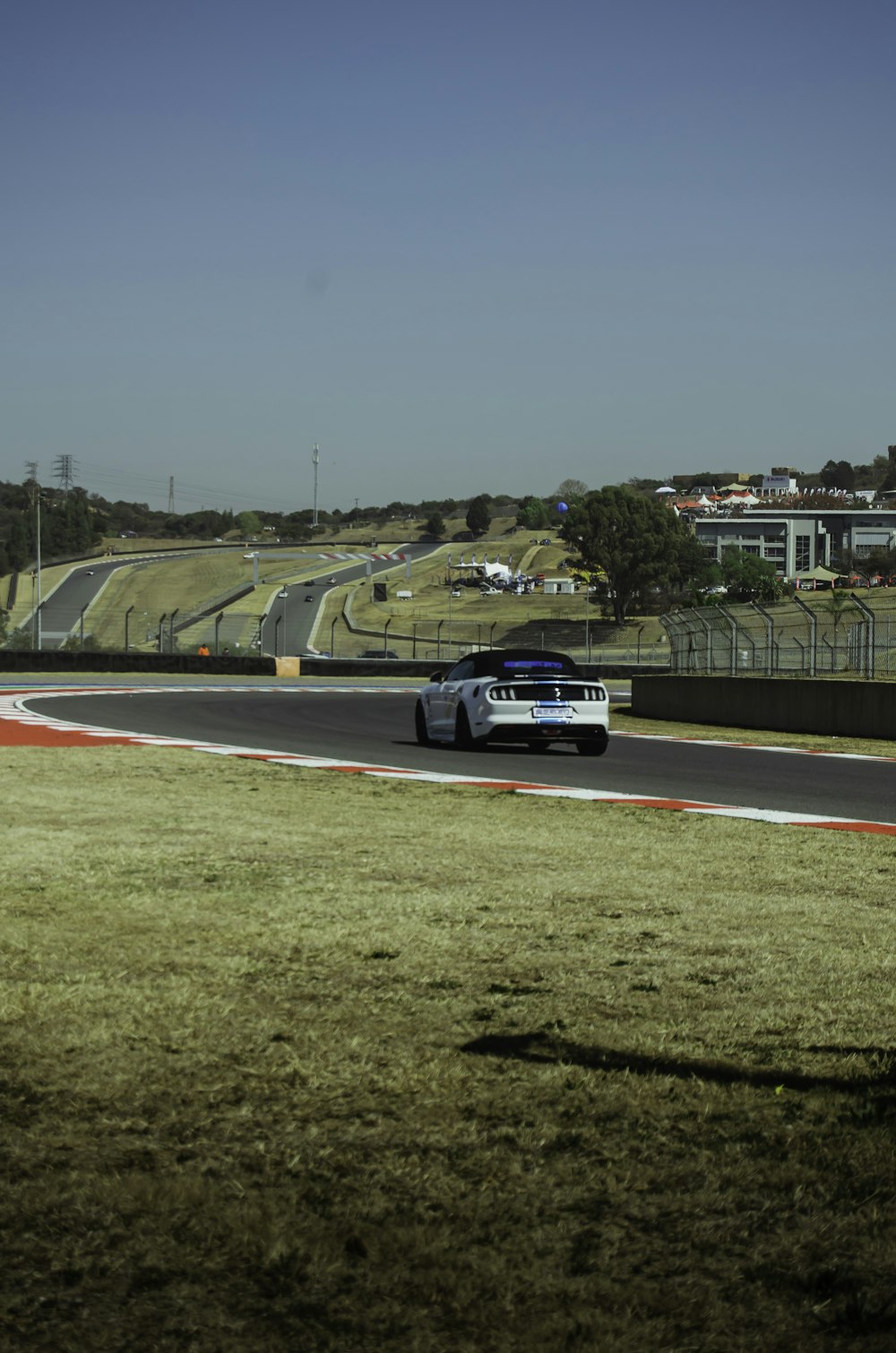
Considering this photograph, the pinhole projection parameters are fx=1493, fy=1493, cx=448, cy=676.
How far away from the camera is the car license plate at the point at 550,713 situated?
17828 mm

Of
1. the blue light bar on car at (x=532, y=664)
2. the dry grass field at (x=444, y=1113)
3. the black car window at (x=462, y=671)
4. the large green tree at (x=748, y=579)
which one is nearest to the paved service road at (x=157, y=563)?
the large green tree at (x=748, y=579)

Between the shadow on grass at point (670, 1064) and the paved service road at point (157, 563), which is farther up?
the paved service road at point (157, 563)

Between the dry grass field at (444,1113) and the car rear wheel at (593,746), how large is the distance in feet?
34.0

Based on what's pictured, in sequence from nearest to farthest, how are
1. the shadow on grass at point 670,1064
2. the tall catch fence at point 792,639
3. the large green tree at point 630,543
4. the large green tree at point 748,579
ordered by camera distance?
the shadow on grass at point 670,1064
the tall catch fence at point 792,639
the large green tree at point 630,543
the large green tree at point 748,579

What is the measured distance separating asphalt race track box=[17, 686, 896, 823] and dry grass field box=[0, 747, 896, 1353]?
5.44m

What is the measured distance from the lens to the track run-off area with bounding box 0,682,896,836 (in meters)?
12.6

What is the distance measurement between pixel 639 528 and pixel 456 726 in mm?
108854

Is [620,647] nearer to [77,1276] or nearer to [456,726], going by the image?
[456,726]

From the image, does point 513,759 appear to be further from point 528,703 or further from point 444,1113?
point 444,1113

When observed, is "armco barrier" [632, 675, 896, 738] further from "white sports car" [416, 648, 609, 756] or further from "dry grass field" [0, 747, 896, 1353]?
"dry grass field" [0, 747, 896, 1353]

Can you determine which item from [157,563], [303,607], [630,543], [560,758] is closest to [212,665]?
[560,758]

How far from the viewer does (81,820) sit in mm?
10133

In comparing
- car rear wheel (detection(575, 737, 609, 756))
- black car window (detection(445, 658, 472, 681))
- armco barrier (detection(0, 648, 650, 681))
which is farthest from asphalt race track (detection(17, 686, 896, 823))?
armco barrier (detection(0, 648, 650, 681))

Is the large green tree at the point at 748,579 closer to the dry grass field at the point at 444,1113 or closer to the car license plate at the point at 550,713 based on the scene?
the car license plate at the point at 550,713
